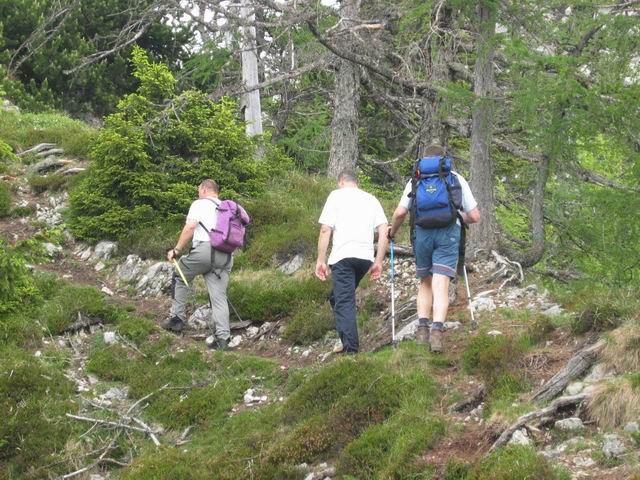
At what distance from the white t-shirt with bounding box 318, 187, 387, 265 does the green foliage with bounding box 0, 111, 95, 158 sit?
9.65 metres

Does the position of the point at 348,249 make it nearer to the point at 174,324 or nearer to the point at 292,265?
the point at 174,324

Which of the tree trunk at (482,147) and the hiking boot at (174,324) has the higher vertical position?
the tree trunk at (482,147)

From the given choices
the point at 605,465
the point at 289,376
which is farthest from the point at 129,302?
the point at 605,465

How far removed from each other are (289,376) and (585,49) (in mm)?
6026

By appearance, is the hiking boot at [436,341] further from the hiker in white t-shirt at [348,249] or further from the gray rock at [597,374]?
the gray rock at [597,374]

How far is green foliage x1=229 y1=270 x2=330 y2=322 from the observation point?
12203 mm

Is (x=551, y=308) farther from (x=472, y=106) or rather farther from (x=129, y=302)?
(x=129, y=302)

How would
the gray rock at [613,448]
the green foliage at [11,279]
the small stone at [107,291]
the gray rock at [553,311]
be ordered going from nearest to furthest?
the gray rock at [613,448] < the green foliage at [11,279] < the gray rock at [553,311] < the small stone at [107,291]

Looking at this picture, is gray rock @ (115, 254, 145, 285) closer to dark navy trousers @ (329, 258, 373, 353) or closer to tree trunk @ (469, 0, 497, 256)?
dark navy trousers @ (329, 258, 373, 353)

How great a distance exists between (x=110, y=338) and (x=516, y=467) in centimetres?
672

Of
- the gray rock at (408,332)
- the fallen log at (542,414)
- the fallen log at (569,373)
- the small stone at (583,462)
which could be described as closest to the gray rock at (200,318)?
the gray rock at (408,332)

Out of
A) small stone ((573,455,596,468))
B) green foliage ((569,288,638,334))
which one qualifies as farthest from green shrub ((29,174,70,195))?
small stone ((573,455,596,468))

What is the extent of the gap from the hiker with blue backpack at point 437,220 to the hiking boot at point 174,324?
12.6 feet

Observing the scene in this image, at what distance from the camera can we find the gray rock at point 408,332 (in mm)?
10102
